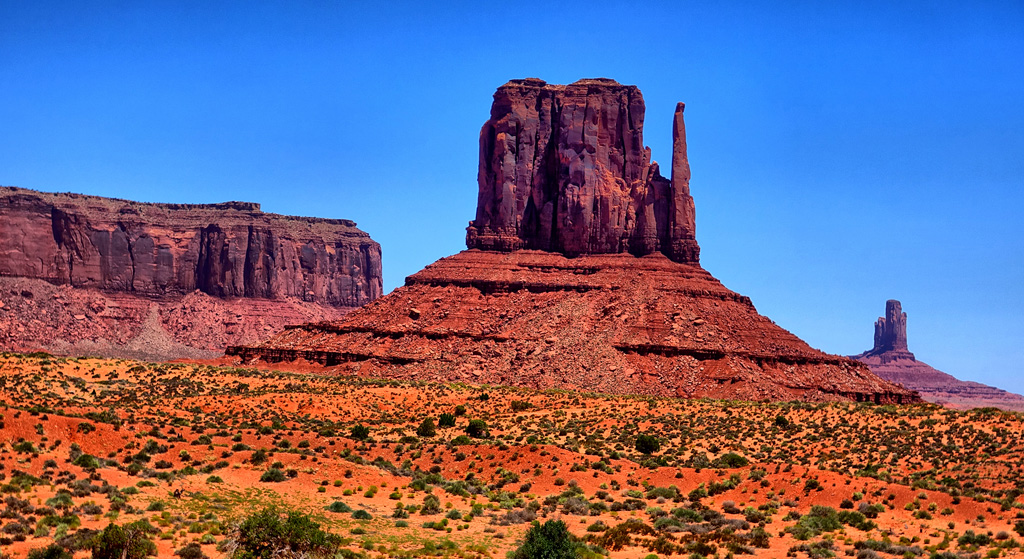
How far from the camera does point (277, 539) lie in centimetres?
2775

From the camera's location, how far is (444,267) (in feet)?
353

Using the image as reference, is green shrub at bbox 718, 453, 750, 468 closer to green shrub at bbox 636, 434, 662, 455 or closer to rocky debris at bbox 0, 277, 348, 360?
green shrub at bbox 636, 434, 662, 455

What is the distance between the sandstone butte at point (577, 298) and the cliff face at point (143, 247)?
83612mm

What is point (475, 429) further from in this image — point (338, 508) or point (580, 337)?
point (580, 337)

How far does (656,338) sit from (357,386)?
25.0 m

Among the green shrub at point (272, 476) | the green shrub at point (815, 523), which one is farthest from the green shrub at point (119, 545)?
the green shrub at point (815, 523)

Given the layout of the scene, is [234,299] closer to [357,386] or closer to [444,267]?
[444,267]

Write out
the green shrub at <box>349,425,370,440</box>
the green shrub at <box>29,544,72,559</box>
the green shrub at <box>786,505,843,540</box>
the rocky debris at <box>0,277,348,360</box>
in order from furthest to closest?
the rocky debris at <box>0,277,348,360</box>, the green shrub at <box>349,425,370,440</box>, the green shrub at <box>786,505,843,540</box>, the green shrub at <box>29,544,72,559</box>

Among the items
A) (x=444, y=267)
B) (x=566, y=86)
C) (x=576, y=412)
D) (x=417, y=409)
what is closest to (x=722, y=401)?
(x=576, y=412)

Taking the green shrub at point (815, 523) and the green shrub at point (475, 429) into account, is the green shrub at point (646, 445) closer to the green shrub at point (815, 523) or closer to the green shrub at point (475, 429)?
the green shrub at point (475, 429)

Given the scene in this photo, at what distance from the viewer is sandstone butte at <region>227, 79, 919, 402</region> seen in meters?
87.0

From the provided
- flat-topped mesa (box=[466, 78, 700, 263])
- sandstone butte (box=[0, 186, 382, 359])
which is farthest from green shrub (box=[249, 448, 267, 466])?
sandstone butte (box=[0, 186, 382, 359])

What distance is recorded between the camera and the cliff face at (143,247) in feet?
566

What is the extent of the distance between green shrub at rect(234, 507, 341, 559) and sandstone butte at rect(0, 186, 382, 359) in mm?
130632
